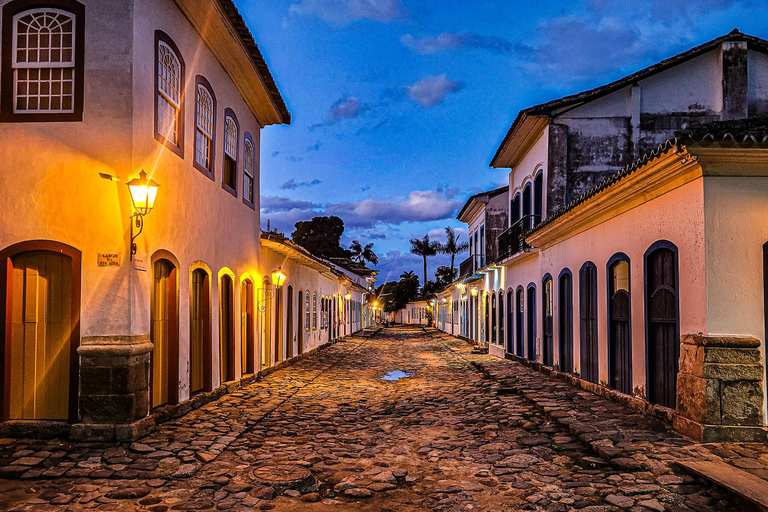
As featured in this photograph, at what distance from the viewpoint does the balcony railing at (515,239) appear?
16984 millimetres

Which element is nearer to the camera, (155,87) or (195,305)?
(155,87)

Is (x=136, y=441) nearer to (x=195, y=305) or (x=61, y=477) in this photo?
(x=61, y=477)

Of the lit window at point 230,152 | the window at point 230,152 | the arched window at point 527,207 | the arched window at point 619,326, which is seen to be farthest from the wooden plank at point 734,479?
the arched window at point 527,207

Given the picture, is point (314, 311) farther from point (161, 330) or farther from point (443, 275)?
point (443, 275)

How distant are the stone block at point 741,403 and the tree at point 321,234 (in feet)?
167

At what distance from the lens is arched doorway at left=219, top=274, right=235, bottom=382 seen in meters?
11.1

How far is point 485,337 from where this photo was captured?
25.2m

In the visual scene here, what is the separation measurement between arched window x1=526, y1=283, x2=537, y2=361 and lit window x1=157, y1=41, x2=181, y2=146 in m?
10.9

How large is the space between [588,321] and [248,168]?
796 cm

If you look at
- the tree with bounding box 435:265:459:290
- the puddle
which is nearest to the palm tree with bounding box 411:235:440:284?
the tree with bounding box 435:265:459:290

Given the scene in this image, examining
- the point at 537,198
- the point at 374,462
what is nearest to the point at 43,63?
the point at 374,462

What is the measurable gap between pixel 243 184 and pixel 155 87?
4.84m

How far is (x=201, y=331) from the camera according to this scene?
9.91 metres

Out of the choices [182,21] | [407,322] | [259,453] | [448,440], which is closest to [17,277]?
[259,453]
